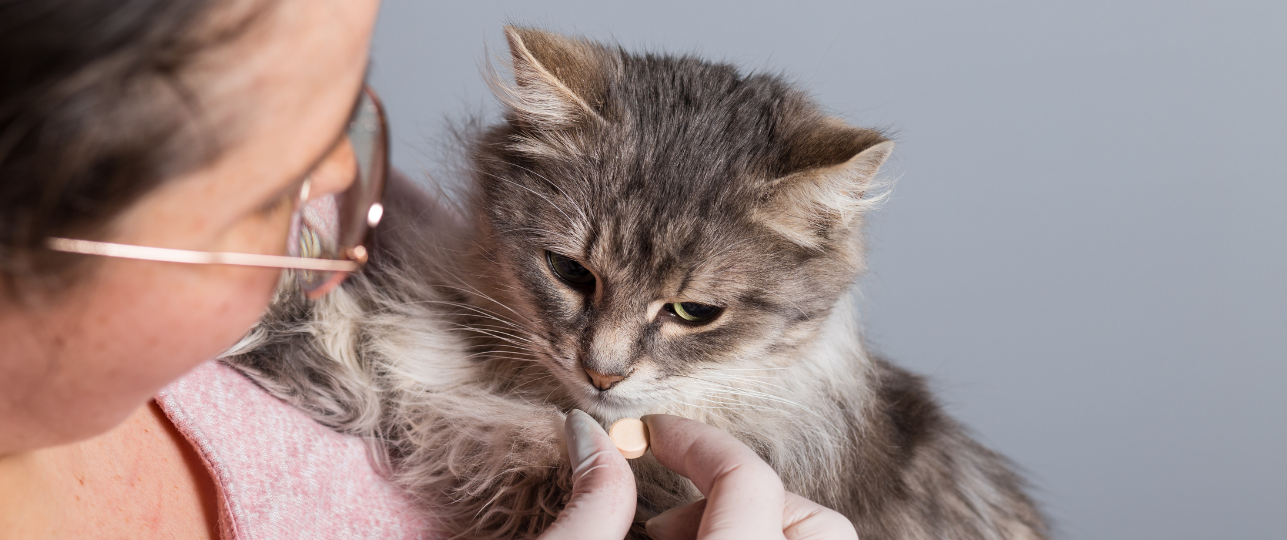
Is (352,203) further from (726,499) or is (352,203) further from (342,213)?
(726,499)

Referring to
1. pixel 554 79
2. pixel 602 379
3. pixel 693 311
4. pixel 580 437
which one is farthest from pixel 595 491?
pixel 554 79

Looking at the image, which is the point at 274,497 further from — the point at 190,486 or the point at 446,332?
the point at 446,332

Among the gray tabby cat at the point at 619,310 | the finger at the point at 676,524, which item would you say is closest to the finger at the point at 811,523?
the finger at the point at 676,524

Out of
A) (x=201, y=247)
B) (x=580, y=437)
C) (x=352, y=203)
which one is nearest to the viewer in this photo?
(x=201, y=247)

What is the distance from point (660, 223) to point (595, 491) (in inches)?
18.6

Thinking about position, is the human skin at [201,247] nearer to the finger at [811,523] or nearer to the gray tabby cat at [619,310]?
the gray tabby cat at [619,310]

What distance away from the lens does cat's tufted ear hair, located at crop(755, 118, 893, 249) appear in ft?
4.03

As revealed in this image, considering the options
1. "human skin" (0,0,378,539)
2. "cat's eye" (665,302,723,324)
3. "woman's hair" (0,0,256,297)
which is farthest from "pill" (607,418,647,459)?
"woman's hair" (0,0,256,297)

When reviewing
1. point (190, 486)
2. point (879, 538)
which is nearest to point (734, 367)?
point (879, 538)

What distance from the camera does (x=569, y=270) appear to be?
4.55 ft

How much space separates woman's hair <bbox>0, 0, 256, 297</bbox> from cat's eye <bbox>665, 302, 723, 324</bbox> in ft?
2.96

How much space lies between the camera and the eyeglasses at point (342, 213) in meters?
0.75

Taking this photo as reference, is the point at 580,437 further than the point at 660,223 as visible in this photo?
No

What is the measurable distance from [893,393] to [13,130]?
1.60 metres
